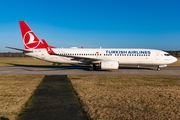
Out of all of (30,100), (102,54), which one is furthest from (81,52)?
(30,100)

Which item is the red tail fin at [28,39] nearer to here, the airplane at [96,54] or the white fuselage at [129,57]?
the airplane at [96,54]

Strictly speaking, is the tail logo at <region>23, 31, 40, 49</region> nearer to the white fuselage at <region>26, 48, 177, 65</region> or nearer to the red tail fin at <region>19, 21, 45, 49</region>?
the red tail fin at <region>19, 21, 45, 49</region>

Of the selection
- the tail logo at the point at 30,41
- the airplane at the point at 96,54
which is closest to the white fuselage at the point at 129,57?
the airplane at the point at 96,54

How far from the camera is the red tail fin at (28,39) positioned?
29.2m

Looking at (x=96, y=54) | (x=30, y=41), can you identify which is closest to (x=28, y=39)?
(x=30, y=41)

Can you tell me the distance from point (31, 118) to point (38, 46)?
23405mm

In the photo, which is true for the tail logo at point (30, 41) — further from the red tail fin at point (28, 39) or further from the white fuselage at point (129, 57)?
the white fuselage at point (129, 57)

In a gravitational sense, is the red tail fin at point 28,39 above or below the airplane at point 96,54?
above

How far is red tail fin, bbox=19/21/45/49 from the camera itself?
2917cm

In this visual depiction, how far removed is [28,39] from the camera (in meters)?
29.2

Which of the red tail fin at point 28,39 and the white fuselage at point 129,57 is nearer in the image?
the white fuselage at point 129,57

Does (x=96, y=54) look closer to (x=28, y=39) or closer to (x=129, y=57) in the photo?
(x=129, y=57)

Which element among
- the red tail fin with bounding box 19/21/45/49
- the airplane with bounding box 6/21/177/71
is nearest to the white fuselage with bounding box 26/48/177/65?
the airplane with bounding box 6/21/177/71

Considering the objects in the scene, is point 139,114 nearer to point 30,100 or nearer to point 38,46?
point 30,100
